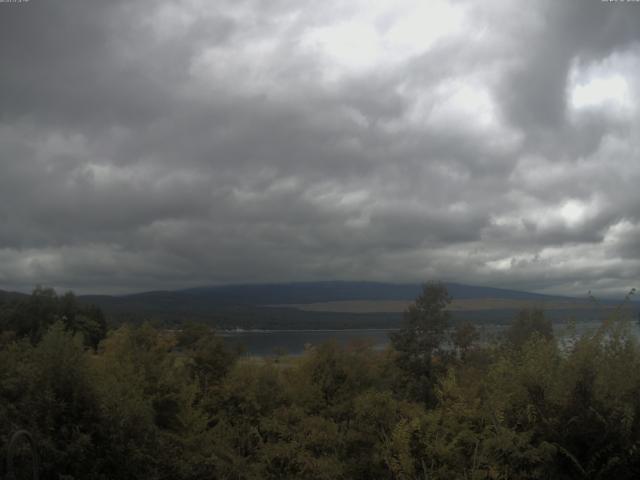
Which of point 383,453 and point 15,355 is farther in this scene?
point 15,355

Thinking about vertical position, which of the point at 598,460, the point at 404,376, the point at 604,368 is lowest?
the point at 404,376

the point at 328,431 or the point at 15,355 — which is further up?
the point at 15,355

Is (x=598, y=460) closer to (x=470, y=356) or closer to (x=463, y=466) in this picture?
(x=463, y=466)

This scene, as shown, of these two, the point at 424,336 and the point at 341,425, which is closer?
the point at 341,425

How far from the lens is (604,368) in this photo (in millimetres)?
10227

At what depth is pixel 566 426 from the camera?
997 cm

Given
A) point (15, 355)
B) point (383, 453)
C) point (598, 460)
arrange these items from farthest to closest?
point (15, 355), point (383, 453), point (598, 460)

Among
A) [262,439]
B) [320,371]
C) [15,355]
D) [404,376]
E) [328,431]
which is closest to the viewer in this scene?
[15,355]

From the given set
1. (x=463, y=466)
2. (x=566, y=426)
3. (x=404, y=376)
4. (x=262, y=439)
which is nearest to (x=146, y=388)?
(x=262, y=439)

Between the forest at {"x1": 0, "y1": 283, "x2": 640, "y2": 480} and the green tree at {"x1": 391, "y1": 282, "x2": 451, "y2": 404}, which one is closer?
the forest at {"x1": 0, "y1": 283, "x2": 640, "y2": 480}

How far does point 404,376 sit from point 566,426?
69.7 ft

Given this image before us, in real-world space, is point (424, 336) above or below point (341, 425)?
above

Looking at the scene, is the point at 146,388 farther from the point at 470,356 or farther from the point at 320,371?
the point at 470,356

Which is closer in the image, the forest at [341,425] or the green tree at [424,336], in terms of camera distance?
the forest at [341,425]
